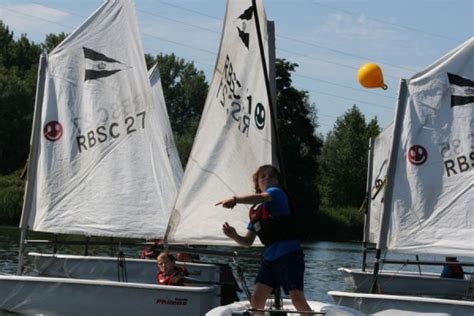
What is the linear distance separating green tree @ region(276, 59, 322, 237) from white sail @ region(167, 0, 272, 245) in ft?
160

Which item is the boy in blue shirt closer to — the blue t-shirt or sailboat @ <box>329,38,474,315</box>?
the blue t-shirt

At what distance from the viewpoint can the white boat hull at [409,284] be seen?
70.9ft

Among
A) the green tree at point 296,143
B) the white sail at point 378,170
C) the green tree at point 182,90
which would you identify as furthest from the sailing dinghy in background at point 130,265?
the green tree at point 182,90

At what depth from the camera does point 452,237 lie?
58.5 feet

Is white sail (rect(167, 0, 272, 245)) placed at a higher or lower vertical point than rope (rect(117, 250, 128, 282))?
higher

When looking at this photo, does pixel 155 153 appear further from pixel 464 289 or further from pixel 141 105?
pixel 464 289

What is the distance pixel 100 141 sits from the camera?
20.0 m

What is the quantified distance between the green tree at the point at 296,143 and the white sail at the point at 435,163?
46317mm

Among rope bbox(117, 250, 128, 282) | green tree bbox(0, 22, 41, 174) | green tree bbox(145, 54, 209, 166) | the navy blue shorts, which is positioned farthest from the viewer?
green tree bbox(145, 54, 209, 166)

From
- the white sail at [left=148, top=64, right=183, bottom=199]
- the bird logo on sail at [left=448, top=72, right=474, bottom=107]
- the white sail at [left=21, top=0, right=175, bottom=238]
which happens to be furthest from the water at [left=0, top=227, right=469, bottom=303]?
the bird logo on sail at [left=448, top=72, right=474, bottom=107]

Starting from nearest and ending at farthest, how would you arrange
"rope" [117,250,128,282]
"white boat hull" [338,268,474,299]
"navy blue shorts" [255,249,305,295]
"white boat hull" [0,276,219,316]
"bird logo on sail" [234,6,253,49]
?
"navy blue shorts" [255,249,305,295] < "bird logo on sail" [234,6,253,49] < "white boat hull" [0,276,219,316] < "rope" [117,250,128,282] < "white boat hull" [338,268,474,299]

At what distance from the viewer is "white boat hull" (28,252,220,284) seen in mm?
20625

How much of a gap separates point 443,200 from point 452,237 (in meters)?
0.58

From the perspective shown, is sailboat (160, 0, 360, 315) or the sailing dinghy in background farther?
the sailing dinghy in background
